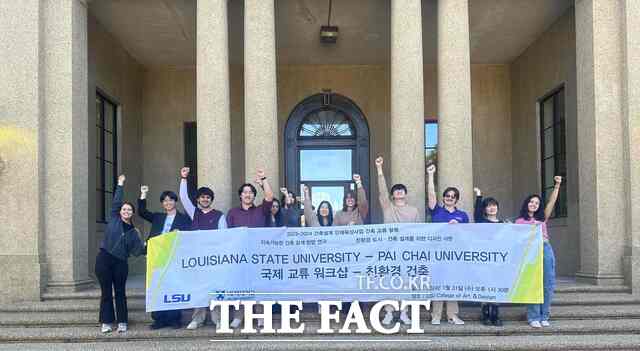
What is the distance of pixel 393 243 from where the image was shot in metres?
8.95

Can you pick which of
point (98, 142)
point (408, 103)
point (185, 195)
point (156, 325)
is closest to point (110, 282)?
point (156, 325)

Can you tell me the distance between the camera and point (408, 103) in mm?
10836

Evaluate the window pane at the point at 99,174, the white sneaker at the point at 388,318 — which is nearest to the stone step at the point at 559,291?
the white sneaker at the point at 388,318

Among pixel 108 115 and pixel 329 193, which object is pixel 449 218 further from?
pixel 108 115

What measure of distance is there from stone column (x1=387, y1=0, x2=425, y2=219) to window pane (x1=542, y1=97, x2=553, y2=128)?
16.3ft

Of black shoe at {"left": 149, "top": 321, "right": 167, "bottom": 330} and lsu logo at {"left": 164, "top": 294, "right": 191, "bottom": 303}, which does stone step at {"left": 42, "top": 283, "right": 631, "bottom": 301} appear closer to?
black shoe at {"left": 149, "top": 321, "right": 167, "bottom": 330}

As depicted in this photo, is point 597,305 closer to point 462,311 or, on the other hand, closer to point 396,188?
point 462,311

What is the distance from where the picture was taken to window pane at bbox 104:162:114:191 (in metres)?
14.6

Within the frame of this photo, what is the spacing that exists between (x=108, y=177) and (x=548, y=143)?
385 inches

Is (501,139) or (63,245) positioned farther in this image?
(501,139)

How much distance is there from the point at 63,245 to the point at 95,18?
5058mm

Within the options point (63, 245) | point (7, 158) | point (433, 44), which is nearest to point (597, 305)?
point (433, 44)

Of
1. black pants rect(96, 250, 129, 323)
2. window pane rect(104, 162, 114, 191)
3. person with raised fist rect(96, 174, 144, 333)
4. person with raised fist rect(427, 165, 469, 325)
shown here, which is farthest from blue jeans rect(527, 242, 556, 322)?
window pane rect(104, 162, 114, 191)

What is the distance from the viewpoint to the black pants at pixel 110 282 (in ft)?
28.0
